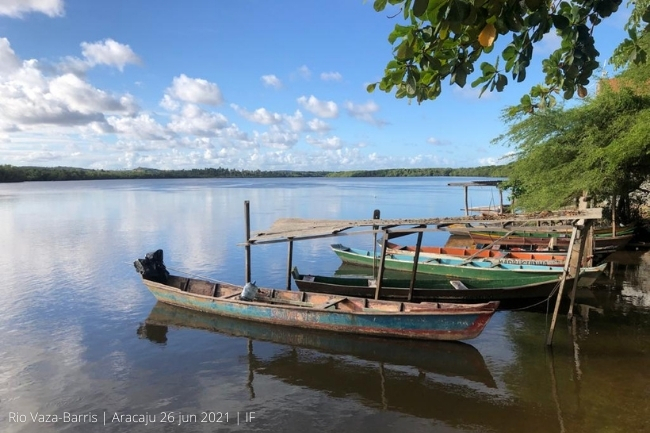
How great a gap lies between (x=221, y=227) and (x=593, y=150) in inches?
913

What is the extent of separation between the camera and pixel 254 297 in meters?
12.0

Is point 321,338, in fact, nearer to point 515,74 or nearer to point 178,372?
point 178,372

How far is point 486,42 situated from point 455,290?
11.3 metres

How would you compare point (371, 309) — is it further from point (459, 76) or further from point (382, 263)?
point (459, 76)

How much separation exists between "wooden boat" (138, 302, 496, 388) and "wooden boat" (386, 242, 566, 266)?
589cm

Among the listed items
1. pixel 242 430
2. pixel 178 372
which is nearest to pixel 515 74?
pixel 242 430

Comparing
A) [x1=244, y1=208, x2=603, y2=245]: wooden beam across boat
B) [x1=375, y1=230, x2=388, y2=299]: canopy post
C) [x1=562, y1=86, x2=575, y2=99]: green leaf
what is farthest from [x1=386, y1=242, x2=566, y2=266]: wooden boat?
[x1=562, y1=86, x2=575, y2=99]: green leaf

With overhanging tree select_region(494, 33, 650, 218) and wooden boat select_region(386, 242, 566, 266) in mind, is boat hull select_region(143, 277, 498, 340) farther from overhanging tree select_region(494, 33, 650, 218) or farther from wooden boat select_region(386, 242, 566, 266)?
overhanging tree select_region(494, 33, 650, 218)

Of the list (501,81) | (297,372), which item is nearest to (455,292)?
(297,372)

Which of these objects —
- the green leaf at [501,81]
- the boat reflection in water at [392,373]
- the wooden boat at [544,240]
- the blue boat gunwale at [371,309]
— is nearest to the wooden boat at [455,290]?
the blue boat gunwale at [371,309]

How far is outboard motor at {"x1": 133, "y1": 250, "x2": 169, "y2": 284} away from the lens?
1372cm

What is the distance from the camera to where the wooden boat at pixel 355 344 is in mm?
9094

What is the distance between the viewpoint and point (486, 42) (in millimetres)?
2324

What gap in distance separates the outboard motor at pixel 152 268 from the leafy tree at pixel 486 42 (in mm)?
12679
